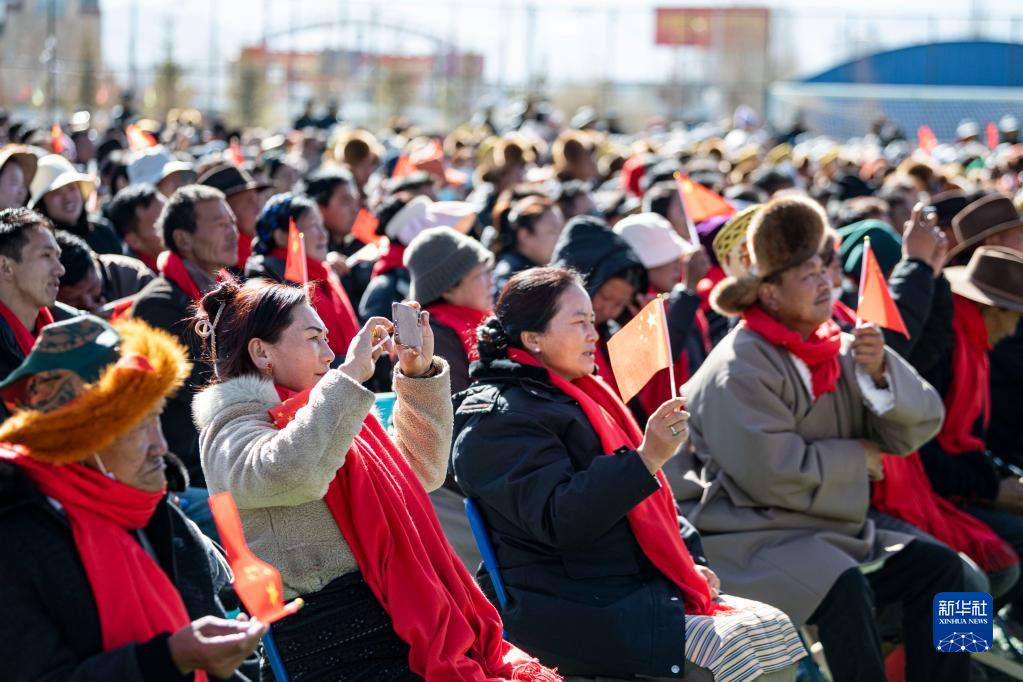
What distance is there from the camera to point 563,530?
3904mm

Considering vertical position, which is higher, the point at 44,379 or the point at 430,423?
the point at 44,379

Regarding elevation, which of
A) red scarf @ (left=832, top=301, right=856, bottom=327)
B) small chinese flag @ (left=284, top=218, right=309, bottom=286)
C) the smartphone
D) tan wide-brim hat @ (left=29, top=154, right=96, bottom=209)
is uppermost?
tan wide-brim hat @ (left=29, top=154, right=96, bottom=209)

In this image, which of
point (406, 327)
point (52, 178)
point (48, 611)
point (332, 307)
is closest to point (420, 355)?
point (406, 327)

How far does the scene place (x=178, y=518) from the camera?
2.90m

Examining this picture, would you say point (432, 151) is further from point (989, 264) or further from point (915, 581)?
point (915, 581)

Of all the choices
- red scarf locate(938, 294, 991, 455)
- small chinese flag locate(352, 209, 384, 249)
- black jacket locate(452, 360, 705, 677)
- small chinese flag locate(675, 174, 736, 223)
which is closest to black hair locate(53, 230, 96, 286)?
small chinese flag locate(352, 209, 384, 249)

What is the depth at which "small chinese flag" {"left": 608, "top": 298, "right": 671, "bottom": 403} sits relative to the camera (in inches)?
158

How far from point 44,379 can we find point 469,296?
293 centimetres

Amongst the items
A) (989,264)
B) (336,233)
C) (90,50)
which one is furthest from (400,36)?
(989,264)

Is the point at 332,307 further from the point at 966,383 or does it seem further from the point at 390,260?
the point at 966,383

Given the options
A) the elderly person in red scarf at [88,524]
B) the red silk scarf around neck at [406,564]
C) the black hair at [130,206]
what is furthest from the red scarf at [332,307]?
the elderly person in red scarf at [88,524]

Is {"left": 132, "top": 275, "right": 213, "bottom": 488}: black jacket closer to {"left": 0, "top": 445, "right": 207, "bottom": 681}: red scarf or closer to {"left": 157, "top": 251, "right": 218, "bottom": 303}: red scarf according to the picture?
{"left": 157, "top": 251, "right": 218, "bottom": 303}: red scarf

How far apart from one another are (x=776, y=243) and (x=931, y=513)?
4.54 ft

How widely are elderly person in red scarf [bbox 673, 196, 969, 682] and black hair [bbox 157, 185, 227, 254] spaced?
239 cm
